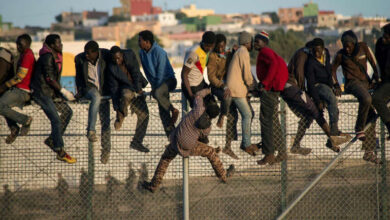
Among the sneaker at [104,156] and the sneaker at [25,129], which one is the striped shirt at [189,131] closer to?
the sneaker at [104,156]

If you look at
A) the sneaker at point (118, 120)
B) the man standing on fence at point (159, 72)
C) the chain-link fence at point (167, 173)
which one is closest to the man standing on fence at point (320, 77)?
the chain-link fence at point (167, 173)

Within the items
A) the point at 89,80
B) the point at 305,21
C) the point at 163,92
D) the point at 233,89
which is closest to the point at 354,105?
the point at 233,89

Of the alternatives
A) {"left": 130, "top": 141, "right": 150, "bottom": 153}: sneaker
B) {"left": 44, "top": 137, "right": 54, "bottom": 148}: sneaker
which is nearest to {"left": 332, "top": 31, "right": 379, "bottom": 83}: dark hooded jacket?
{"left": 130, "top": 141, "right": 150, "bottom": 153}: sneaker

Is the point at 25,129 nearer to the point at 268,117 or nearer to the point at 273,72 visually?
the point at 268,117

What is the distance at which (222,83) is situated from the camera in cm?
838

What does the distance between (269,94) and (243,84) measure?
42 cm

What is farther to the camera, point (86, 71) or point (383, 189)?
point (383, 189)

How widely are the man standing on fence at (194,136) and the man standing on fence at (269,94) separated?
77 centimetres

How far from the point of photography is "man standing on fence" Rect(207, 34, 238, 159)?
8.39 metres

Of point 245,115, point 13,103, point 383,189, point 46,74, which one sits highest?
point 46,74

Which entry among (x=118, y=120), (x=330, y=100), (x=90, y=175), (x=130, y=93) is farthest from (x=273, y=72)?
(x=90, y=175)

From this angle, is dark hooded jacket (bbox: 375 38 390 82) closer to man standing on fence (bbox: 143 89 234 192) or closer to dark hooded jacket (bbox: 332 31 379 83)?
dark hooded jacket (bbox: 332 31 379 83)

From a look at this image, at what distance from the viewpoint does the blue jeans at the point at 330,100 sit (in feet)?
27.5

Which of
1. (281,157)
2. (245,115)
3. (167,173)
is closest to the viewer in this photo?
(245,115)
